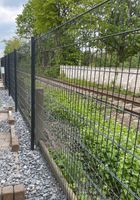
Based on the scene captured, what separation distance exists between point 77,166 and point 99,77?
3.23ft

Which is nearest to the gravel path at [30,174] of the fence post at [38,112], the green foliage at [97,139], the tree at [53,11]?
the fence post at [38,112]

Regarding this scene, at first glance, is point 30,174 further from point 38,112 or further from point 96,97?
point 96,97

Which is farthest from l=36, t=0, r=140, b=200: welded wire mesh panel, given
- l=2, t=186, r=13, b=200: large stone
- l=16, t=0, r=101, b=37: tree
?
l=16, t=0, r=101, b=37: tree

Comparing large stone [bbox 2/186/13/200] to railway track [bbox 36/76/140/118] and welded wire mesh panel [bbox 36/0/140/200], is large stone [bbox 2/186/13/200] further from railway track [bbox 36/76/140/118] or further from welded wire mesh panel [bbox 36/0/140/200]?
railway track [bbox 36/76/140/118]

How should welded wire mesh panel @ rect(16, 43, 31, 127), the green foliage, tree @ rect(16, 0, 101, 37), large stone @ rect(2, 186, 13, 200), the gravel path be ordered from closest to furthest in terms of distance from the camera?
the green foliage → large stone @ rect(2, 186, 13, 200) → the gravel path → welded wire mesh panel @ rect(16, 43, 31, 127) → tree @ rect(16, 0, 101, 37)

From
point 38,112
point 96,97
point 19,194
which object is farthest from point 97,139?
point 38,112

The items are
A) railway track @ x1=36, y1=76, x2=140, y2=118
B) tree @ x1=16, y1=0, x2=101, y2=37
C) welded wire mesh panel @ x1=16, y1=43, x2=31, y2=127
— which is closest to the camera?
railway track @ x1=36, y1=76, x2=140, y2=118

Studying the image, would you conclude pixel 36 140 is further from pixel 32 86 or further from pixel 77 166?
pixel 77 166

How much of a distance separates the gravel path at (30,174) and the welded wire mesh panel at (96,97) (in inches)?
7.8

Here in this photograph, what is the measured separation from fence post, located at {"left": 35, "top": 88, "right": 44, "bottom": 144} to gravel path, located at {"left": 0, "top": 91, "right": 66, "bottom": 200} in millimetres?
242

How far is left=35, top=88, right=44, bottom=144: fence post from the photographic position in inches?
134

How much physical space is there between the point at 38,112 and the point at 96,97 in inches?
82.7

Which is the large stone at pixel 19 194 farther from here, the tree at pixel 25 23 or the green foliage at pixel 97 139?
the tree at pixel 25 23

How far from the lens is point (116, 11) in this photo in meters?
1.30
